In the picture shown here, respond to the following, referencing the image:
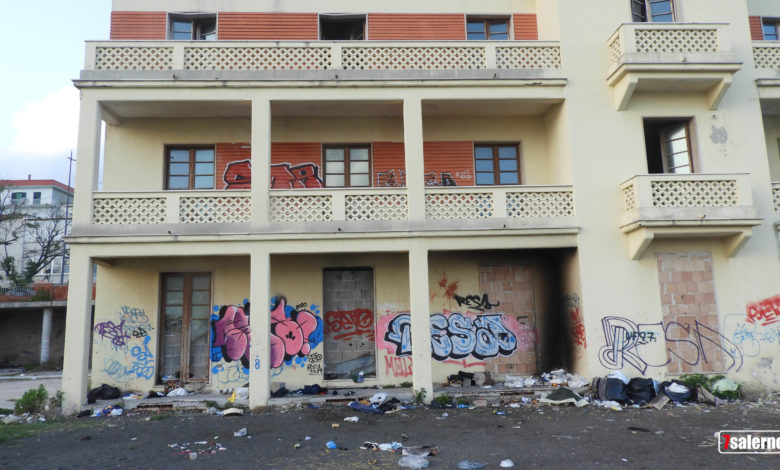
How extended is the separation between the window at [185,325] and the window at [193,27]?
19.3 ft

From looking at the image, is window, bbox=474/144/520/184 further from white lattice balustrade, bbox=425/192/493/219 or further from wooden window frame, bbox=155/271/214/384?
wooden window frame, bbox=155/271/214/384

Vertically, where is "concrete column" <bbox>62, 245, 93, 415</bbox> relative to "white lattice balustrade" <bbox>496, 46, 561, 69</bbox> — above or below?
below

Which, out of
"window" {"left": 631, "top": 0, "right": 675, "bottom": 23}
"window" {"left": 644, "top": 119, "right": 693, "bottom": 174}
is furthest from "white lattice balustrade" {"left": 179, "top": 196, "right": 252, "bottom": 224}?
"window" {"left": 631, "top": 0, "right": 675, "bottom": 23}

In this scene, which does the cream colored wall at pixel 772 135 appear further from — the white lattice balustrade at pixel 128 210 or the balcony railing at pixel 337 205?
the white lattice balustrade at pixel 128 210

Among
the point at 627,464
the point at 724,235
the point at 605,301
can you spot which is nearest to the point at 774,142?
the point at 724,235

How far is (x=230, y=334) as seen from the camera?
11.0 m

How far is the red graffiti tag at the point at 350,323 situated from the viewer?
11.1 m

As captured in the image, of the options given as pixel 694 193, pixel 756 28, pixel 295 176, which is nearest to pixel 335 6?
pixel 295 176

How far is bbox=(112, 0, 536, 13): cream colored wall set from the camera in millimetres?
11594

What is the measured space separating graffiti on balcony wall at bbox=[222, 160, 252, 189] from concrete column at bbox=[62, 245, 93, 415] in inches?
131

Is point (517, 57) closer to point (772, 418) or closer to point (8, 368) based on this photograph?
point (772, 418)

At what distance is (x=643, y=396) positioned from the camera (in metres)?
→ 9.12

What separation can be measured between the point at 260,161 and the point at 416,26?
17.4 ft

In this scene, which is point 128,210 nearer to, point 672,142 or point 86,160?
point 86,160
